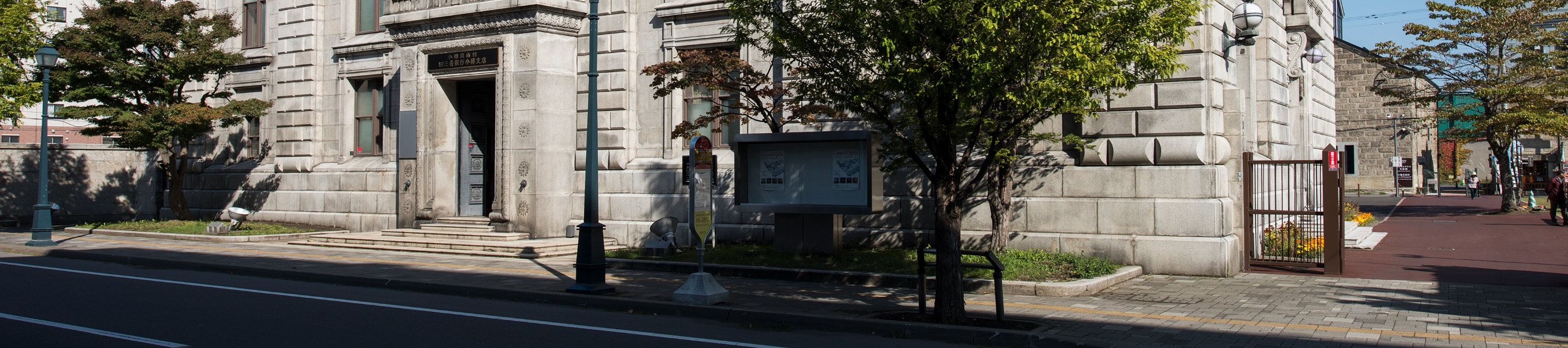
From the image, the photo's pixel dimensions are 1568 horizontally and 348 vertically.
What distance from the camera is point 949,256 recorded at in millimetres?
10305

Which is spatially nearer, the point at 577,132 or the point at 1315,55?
the point at 577,132

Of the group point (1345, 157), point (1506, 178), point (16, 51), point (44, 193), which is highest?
point (16, 51)

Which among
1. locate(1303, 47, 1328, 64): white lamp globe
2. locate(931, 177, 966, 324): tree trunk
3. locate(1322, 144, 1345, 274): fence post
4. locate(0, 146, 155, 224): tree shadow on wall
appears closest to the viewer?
locate(931, 177, 966, 324): tree trunk

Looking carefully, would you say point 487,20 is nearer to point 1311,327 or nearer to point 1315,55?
point 1311,327

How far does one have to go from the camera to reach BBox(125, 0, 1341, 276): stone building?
15570 mm

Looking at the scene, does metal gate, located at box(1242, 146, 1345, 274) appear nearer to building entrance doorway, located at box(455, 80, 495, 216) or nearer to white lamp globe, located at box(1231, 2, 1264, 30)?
white lamp globe, located at box(1231, 2, 1264, 30)

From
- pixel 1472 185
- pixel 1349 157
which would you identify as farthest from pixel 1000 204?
pixel 1472 185

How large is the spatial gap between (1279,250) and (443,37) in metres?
16.8

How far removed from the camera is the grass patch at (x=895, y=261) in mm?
14195

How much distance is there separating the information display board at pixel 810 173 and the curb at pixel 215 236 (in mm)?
12625

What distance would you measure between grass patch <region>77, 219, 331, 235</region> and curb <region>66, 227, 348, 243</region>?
0.60ft

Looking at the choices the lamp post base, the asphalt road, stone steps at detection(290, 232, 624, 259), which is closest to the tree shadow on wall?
stone steps at detection(290, 232, 624, 259)

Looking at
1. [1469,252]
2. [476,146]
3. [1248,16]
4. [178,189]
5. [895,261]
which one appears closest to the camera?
[895,261]

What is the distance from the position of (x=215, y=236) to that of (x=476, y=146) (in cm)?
608
